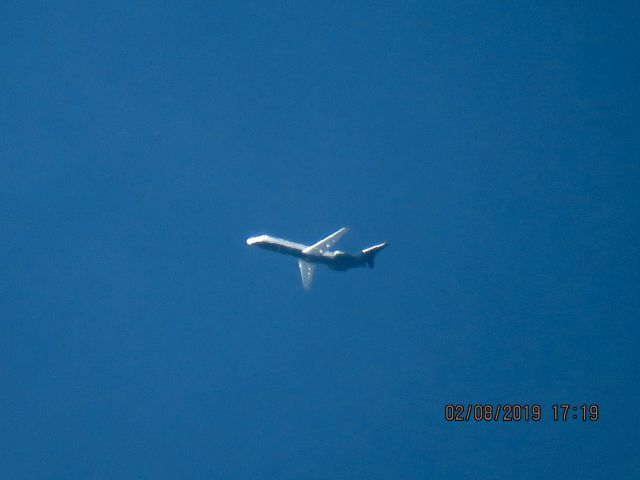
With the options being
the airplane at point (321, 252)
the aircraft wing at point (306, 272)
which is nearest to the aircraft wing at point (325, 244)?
the airplane at point (321, 252)

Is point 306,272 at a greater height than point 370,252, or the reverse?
point 370,252

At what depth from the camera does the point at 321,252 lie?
6219cm

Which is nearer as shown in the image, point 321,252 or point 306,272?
point 321,252

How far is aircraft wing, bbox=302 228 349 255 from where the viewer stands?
203 ft

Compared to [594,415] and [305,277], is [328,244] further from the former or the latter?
[594,415]

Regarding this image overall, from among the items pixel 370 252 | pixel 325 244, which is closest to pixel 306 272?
pixel 325 244

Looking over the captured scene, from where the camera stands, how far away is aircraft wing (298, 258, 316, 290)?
2500 inches

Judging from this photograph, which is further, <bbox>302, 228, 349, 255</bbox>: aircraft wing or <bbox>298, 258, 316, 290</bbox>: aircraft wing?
<bbox>298, 258, 316, 290</bbox>: aircraft wing

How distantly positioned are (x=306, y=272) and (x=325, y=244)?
4.05 m

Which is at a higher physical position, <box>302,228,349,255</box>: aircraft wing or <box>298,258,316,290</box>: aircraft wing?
<box>302,228,349,255</box>: aircraft wing

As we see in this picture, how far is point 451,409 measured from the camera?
2931 inches

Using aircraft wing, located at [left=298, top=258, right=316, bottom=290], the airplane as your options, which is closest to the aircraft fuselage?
the airplane

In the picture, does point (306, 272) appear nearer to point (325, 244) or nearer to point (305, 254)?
point (305, 254)

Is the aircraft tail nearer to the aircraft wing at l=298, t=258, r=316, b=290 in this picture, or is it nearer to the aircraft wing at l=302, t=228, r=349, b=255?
the aircraft wing at l=302, t=228, r=349, b=255
